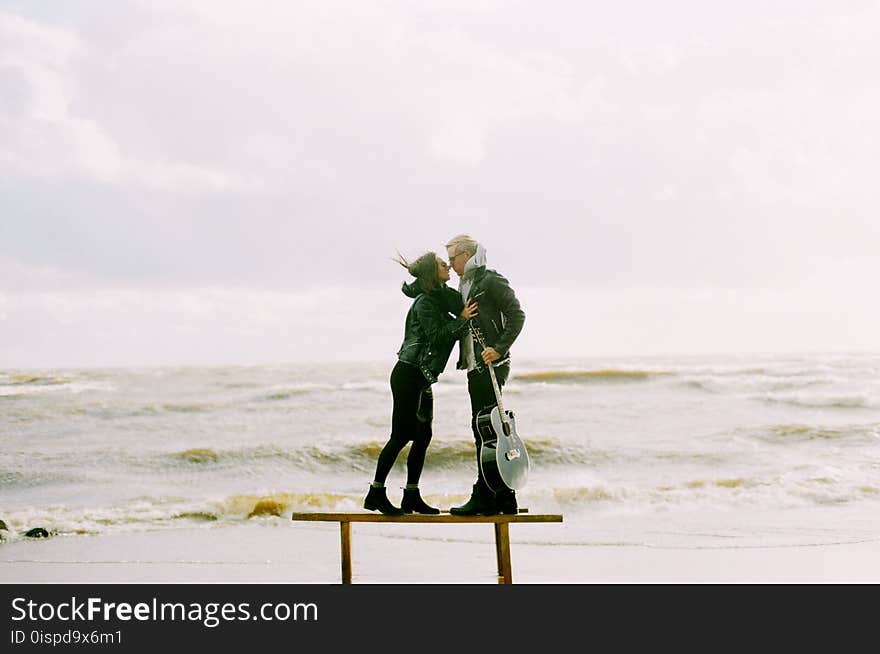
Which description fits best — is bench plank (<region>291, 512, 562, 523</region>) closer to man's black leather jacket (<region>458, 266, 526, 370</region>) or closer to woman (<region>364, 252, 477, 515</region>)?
woman (<region>364, 252, 477, 515</region>)

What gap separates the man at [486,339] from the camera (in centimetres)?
669

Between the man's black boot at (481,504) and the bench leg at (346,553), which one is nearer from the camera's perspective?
the man's black boot at (481,504)

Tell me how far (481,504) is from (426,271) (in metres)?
1.59

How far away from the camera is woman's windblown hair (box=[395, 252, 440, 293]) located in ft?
22.4

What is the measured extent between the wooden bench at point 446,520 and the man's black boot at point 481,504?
0.05m

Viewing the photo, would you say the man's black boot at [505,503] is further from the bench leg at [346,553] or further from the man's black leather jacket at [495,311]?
the bench leg at [346,553]

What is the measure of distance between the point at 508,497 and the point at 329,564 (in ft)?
11.5

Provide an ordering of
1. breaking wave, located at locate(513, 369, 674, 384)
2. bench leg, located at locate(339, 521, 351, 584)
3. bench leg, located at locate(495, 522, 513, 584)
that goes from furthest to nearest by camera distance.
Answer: breaking wave, located at locate(513, 369, 674, 384), bench leg, located at locate(339, 521, 351, 584), bench leg, located at locate(495, 522, 513, 584)

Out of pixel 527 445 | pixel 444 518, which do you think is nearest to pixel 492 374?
pixel 444 518

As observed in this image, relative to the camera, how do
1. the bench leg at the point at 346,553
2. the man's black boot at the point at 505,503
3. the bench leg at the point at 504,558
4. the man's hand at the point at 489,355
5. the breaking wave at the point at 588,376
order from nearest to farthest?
the man's hand at the point at 489,355 → the man's black boot at the point at 505,503 → the bench leg at the point at 504,558 → the bench leg at the point at 346,553 → the breaking wave at the point at 588,376

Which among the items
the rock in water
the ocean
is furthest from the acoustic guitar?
the rock in water

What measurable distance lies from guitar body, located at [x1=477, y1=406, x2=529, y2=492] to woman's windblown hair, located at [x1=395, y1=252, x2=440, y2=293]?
3.01 feet

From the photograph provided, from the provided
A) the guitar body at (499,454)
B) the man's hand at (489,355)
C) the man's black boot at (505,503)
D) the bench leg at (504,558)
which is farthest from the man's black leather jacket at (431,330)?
the bench leg at (504,558)
